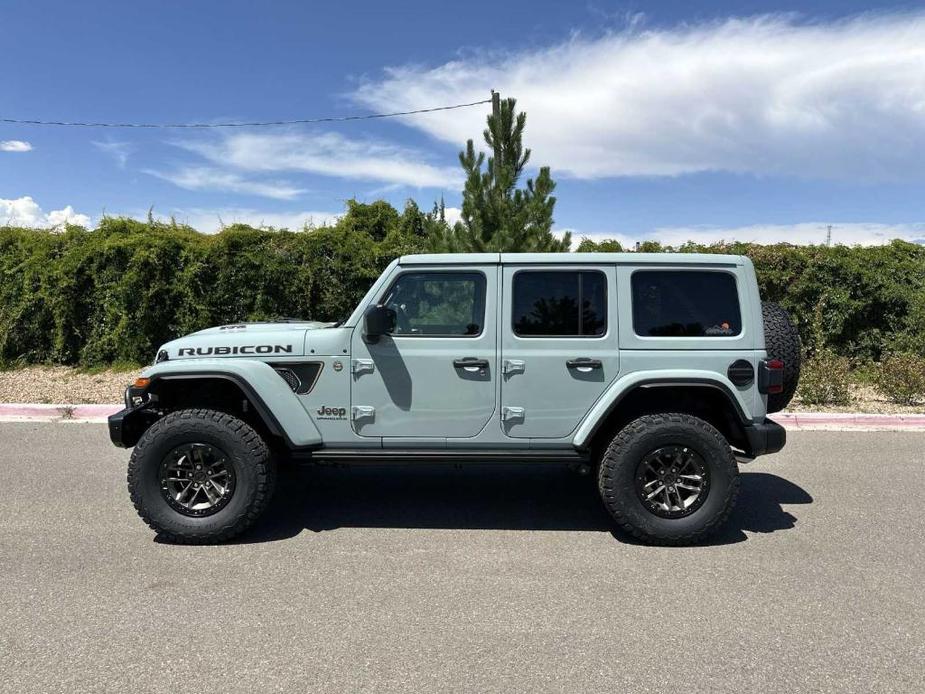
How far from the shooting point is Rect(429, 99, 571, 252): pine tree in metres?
10.3

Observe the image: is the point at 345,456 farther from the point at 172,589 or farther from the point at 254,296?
the point at 254,296

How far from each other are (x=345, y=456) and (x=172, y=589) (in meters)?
1.26

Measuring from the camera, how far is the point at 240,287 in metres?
10.8

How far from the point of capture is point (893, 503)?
5.12 meters

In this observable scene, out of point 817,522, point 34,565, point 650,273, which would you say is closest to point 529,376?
point 650,273

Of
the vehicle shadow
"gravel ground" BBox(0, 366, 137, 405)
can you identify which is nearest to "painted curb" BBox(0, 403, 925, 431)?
"gravel ground" BBox(0, 366, 137, 405)

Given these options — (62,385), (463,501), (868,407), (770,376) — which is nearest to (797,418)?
(868,407)

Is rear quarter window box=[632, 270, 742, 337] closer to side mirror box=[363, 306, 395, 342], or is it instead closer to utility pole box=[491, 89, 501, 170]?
side mirror box=[363, 306, 395, 342]

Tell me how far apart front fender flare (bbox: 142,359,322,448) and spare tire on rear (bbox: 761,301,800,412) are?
3208mm

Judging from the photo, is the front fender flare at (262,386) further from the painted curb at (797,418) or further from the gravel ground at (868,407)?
the gravel ground at (868,407)

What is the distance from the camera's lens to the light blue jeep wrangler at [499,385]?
4.20 meters

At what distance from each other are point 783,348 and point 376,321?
280 cm

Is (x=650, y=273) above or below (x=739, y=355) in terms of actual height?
above

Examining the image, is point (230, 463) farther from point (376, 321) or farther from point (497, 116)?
point (497, 116)
